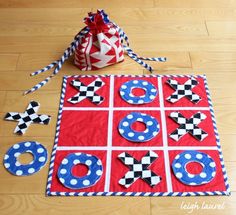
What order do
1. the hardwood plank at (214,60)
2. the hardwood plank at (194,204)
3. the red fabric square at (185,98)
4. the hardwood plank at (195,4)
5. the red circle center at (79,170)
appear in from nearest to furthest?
the hardwood plank at (194,204)
the red circle center at (79,170)
the red fabric square at (185,98)
the hardwood plank at (214,60)
the hardwood plank at (195,4)

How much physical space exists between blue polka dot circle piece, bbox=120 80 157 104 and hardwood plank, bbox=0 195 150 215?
47cm

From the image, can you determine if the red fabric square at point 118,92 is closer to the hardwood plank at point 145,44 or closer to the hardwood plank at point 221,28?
the hardwood plank at point 145,44

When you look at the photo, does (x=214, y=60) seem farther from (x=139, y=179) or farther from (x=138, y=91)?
(x=139, y=179)

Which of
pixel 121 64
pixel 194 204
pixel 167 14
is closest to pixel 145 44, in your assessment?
pixel 121 64

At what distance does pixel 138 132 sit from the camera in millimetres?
1512

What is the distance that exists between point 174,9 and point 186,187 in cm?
116

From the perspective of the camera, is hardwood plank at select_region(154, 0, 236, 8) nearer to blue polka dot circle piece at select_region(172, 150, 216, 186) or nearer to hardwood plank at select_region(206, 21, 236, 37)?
hardwood plank at select_region(206, 21, 236, 37)

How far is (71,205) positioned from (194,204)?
44 centimetres

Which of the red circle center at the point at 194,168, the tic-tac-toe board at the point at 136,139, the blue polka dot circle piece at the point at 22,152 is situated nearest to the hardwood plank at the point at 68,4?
the tic-tac-toe board at the point at 136,139

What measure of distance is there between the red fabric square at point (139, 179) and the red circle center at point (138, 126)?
0.38 ft

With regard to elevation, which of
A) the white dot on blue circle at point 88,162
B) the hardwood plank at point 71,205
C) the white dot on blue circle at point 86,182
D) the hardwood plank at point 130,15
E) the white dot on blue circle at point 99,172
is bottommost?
the hardwood plank at point 71,205

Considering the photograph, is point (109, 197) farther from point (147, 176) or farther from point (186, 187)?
point (186, 187)

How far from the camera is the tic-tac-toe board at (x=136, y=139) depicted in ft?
4.48

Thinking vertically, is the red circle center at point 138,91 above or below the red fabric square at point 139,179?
above
